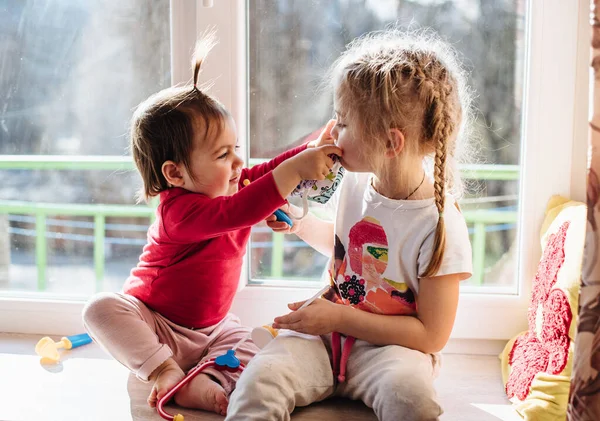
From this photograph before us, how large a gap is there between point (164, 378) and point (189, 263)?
0.78ft

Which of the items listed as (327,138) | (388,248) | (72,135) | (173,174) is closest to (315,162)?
(327,138)

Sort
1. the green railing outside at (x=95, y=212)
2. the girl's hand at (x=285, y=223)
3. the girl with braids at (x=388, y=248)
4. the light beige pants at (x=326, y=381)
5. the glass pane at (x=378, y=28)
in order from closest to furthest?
the light beige pants at (x=326, y=381) < the girl with braids at (x=388, y=248) < the girl's hand at (x=285, y=223) < the glass pane at (x=378, y=28) < the green railing outside at (x=95, y=212)

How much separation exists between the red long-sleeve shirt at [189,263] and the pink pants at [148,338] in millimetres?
31

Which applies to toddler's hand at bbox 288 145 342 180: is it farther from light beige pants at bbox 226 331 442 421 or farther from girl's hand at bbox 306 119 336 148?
light beige pants at bbox 226 331 442 421

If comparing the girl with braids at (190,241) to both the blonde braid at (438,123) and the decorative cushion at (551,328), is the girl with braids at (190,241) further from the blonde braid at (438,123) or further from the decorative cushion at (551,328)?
the decorative cushion at (551,328)

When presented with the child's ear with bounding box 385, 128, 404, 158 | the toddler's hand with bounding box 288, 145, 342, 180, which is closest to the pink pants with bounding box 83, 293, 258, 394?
the toddler's hand with bounding box 288, 145, 342, 180

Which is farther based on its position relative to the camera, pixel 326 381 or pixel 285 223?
pixel 285 223

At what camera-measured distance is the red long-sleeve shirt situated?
129 centimetres

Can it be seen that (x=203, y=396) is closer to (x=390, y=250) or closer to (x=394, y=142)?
(x=390, y=250)

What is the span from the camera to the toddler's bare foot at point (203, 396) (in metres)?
1.18

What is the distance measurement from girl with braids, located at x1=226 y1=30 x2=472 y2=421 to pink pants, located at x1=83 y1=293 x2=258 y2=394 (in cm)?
18

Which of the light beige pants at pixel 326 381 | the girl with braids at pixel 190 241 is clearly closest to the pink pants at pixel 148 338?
the girl with braids at pixel 190 241

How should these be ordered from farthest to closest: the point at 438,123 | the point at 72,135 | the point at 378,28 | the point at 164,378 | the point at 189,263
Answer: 1. the point at 72,135
2. the point at 378,28
3. the point at 189,263
4. the point at 164,378
5. the point at 438,123

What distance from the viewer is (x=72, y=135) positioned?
166 cm
